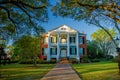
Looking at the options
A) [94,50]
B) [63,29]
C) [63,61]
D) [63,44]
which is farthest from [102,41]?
[63,61]

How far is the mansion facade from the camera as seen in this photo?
179 ft

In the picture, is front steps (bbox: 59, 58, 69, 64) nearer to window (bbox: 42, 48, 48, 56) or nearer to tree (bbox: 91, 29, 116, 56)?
window (bbox: 42, 48, 48, 56)

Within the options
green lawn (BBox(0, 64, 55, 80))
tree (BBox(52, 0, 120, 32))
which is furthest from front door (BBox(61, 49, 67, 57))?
tree (BBox(52, 0, 120, 32))

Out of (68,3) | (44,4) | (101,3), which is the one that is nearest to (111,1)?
(101,3)

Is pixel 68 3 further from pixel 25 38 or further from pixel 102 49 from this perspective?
pixel 102 49

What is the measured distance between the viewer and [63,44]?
55406 mm

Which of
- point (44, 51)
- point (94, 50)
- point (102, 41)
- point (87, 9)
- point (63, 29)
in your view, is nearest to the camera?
point (87, 9)

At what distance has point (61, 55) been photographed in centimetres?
5519

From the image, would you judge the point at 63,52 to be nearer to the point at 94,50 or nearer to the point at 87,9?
the point at 94,50

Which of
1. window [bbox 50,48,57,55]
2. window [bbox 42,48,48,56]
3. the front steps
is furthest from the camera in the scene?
window [bbox 42,48,48,56]

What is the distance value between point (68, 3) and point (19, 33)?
4713 millimetres

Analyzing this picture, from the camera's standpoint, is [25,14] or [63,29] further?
[63,29]

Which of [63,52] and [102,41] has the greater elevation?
[102,41]

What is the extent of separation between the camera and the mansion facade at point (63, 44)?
54.7 m
